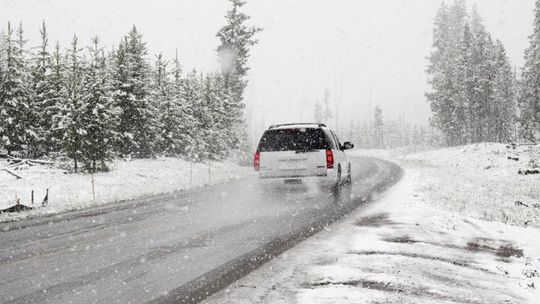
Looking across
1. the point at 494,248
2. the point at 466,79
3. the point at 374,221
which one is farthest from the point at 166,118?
the point at 466,79

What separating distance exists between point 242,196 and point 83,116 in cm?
1255

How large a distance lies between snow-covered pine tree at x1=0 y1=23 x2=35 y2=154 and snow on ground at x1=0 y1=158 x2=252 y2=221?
2877mm

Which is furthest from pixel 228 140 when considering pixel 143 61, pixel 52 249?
pixel 52 249

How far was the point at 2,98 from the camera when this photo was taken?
84.4 ft

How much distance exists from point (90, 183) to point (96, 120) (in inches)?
125

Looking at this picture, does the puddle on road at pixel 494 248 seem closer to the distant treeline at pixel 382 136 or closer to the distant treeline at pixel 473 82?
the distant treeline at pixel 473 82

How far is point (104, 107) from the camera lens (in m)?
23.4

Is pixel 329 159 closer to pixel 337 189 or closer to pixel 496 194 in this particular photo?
Answer: pixel 337 189

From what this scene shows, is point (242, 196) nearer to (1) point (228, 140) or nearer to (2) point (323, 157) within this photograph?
(2) point (323, 157)

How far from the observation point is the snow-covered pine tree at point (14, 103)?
25516mm

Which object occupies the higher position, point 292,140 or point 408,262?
point 292,140

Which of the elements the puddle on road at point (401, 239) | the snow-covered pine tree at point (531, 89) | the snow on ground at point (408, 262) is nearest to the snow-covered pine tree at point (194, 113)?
the snow on ground at point (408, 262)

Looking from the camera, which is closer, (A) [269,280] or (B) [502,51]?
(A) [269,280]

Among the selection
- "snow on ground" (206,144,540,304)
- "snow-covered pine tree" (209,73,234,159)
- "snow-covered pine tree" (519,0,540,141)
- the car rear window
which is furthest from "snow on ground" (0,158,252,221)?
"snow-covered pine tree" (519,0,540,141)
